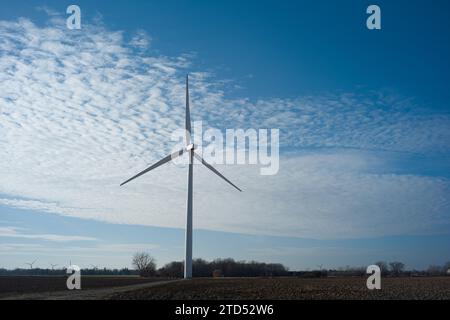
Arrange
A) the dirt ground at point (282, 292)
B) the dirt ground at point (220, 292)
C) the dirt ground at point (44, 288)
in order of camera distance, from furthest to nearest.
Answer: the dirt ground at point (44, 288) < the dirt ground at point (282, 292) < the dirt ground at point (220, 292)

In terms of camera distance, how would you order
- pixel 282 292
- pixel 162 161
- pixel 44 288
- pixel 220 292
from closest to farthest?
pixel 220 292, pixel 282 292, pixel 44 288, pixel 162 161

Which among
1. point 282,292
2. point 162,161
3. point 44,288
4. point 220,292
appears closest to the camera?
point 220,292

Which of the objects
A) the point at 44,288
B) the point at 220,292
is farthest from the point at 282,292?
the point at 44,288

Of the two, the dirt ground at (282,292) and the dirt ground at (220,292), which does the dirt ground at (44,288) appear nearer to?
the dirt ground at (220,292)

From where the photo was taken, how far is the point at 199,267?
575ft

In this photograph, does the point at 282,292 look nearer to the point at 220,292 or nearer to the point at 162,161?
the point at 220,292

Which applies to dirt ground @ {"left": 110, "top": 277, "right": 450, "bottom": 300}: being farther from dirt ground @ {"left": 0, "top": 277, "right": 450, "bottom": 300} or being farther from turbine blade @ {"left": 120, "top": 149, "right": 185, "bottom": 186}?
turbine blade @ {"left": 120, "top": 149, "right": 185, "bottom": 186}

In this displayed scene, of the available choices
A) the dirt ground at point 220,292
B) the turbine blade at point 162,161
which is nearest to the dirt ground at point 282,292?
the dirt ground at point 220,292

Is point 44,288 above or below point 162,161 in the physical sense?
below
